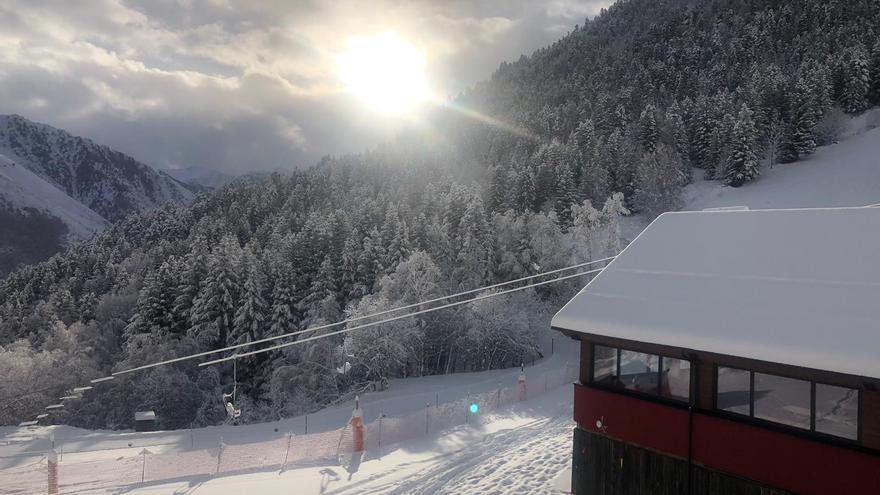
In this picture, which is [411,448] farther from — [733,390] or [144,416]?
[144,416]

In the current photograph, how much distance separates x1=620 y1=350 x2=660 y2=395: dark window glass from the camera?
420 inches

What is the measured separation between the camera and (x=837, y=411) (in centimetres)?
838

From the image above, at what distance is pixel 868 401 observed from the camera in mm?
7996


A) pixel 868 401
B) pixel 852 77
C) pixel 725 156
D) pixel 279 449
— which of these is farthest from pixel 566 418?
pixel 852 77

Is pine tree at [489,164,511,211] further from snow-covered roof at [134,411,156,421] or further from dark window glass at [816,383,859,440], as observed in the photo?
dark window glass at [816,383,859,440]

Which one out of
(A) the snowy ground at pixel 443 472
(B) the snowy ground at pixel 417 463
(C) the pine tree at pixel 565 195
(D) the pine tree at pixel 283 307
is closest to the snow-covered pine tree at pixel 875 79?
(C) the pine tree at pixel 565 195

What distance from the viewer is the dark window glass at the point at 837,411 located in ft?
26.9

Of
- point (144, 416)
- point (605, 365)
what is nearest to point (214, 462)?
point (605, 365)

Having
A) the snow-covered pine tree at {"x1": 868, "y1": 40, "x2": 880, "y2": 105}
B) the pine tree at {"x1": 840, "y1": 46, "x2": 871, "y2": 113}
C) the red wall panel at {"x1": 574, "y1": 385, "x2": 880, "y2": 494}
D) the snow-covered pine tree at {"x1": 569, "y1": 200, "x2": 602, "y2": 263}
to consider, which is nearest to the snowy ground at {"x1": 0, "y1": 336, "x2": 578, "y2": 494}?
the red wall panel at {"x1": 574, "y1": 385, "x2": 880, "y2": 494}

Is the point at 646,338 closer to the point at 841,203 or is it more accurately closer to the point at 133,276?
the point at 841,203

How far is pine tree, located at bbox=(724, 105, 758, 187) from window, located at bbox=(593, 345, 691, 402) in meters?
67.1

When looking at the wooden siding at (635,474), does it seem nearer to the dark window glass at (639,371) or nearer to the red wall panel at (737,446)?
the red wall panel at (737,446)

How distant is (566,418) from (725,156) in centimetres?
6244

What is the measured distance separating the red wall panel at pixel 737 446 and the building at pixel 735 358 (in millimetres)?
20
